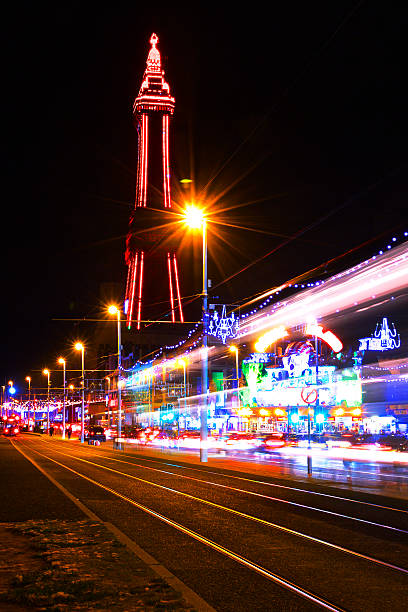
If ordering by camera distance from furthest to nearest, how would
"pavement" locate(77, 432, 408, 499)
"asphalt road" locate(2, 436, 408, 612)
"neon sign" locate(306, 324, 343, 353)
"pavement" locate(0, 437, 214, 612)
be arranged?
"neon sign" locate(306, 324, 343, 353), "pavement" locate(77, 432, 408, 499), "asphalt road" locate(2, 436, 408, 612), "pavement" locate(0, 437, 214, 612)

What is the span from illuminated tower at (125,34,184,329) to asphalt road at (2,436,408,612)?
4354 inches

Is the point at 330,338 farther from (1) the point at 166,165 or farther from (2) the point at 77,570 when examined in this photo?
(1) the point at 166,165

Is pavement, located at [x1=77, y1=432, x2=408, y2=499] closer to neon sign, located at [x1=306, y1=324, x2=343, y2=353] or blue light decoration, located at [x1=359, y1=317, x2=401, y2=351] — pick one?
blue light decoration, located at [x1=359, y1=317, x2=401, y2=351]

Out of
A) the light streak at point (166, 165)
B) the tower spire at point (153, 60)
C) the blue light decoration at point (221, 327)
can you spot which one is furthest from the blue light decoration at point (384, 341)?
the tower spire at point (153, 60)

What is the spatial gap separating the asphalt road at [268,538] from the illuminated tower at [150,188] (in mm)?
110596

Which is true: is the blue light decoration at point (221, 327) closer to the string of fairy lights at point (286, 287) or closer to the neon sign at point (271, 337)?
the string of fairy lights at point (286, 287)

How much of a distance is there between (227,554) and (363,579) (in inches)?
94.5

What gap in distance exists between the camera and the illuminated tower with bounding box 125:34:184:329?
5281 inches

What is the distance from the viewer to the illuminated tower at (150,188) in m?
134

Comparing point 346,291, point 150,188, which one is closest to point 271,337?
point 346,291

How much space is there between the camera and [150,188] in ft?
437

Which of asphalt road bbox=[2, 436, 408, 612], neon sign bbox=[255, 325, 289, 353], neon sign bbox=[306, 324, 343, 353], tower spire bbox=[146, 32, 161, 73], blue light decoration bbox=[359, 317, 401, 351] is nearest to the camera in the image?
asphalt road bbox=[2, 436, 408, 612]

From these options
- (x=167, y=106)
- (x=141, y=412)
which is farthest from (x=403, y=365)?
(x=167, y=106)

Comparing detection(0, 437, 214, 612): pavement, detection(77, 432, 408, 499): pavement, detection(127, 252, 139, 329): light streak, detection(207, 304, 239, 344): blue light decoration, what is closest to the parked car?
detection(77, 432, 408, 499): pavement
